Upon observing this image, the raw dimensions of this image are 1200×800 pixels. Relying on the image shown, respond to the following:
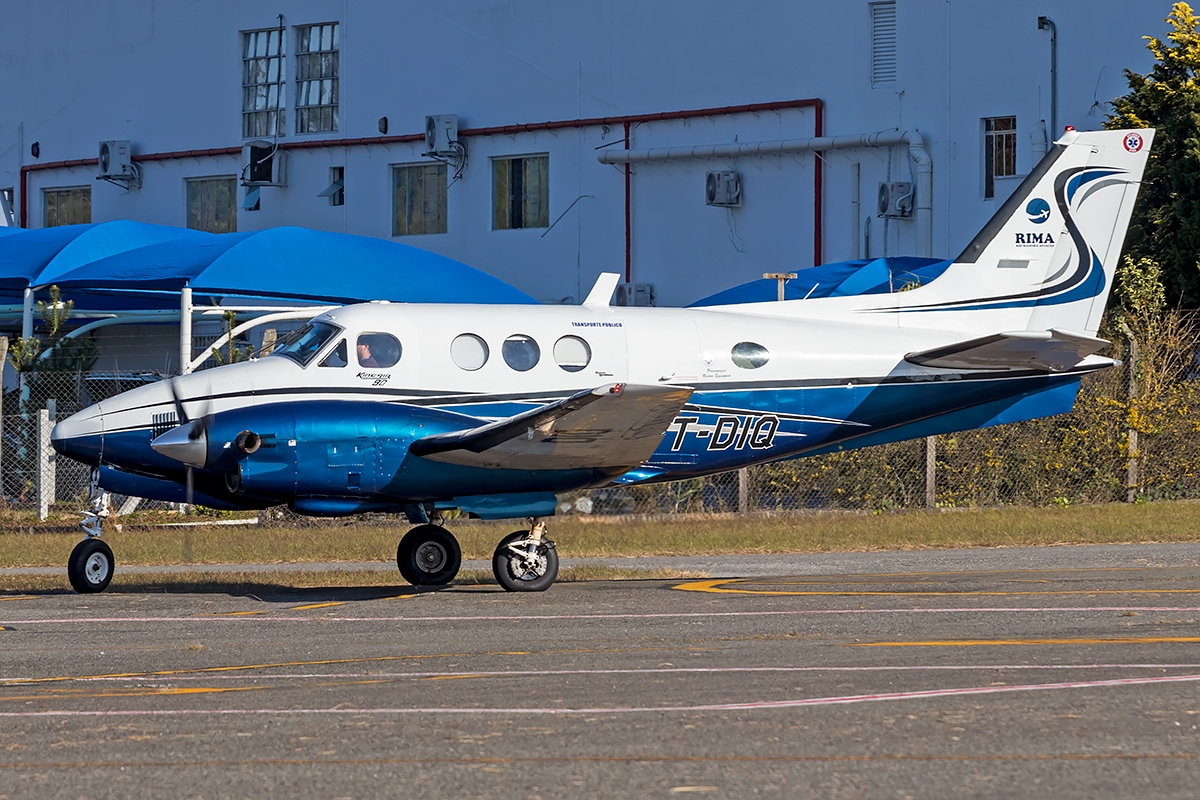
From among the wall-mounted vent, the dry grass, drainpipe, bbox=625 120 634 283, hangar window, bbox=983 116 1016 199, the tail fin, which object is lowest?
the dry grass

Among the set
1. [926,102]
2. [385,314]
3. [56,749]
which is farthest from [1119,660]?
[926,102]

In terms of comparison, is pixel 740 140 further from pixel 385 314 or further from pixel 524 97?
pixel 385 314

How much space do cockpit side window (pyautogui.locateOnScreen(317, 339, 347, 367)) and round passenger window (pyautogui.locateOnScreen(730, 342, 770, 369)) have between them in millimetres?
4032

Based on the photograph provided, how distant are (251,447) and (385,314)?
75.0 inches

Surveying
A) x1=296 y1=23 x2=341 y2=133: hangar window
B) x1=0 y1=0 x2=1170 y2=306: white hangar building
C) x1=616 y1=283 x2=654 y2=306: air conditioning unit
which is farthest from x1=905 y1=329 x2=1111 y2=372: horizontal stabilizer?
x1=296 y1=23 x2=341 y2=133: hangar window

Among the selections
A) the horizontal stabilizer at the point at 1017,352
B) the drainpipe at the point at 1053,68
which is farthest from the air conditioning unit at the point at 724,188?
the horizontal stabilizer at the point at 1017,352

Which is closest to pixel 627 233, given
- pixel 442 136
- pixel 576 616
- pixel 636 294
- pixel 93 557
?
pixel 636 294

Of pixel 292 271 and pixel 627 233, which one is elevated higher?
pixel 627 233

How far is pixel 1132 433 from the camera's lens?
2495cm

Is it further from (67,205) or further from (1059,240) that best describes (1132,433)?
(67,205)

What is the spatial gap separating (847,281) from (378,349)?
14349 millimetres

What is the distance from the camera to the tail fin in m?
17.9

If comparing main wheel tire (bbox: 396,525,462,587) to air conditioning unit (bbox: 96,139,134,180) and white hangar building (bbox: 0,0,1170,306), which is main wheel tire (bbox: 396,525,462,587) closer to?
white hangar building (bbox: 0,0,1170,306)

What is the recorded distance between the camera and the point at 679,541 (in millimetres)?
20312
